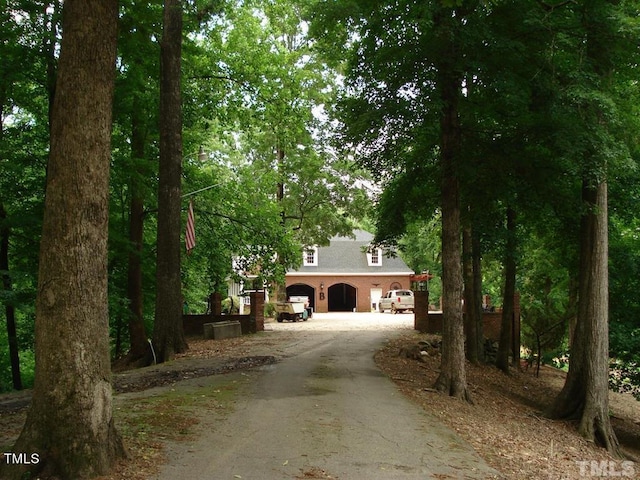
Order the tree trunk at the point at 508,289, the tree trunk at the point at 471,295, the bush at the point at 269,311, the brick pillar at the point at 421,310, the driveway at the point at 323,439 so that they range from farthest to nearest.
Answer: the bush at the point at 269,311
the brick pillar at the point at 421,310
the tree trunk at the point at 471,295
the tree trunk at the point at 508,289
the driveway at the point at 323,439

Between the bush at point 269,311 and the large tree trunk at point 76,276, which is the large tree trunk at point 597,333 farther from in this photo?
the bush at point 269,311

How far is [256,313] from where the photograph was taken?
76.1ft

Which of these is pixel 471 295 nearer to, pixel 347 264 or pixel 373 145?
pixel 373 145

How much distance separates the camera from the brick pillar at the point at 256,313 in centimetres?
2294

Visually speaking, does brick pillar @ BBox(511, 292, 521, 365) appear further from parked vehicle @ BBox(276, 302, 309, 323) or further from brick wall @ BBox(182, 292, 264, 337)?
parked vehicle @ BBox(276, 302, 309, 323)

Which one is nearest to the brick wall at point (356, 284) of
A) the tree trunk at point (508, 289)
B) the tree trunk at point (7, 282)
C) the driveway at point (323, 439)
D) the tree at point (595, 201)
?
the tree trunk at point (508, 289)

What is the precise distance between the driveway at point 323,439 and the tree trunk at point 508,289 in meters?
6.97

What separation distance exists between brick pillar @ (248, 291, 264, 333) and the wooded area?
5.27 metres

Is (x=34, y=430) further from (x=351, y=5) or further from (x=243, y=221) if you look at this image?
(x=243, y=221)

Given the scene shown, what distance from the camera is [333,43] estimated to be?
44.0ft

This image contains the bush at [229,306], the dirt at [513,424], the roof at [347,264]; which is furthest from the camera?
the roof at [347,264]

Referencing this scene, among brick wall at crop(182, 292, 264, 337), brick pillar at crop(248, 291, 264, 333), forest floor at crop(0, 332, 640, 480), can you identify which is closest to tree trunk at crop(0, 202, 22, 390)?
forest floor at crop(0, 332, 640, 480)

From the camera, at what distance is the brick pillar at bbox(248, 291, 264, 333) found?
22938 millimetres

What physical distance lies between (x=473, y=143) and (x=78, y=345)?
9444 millimetres
